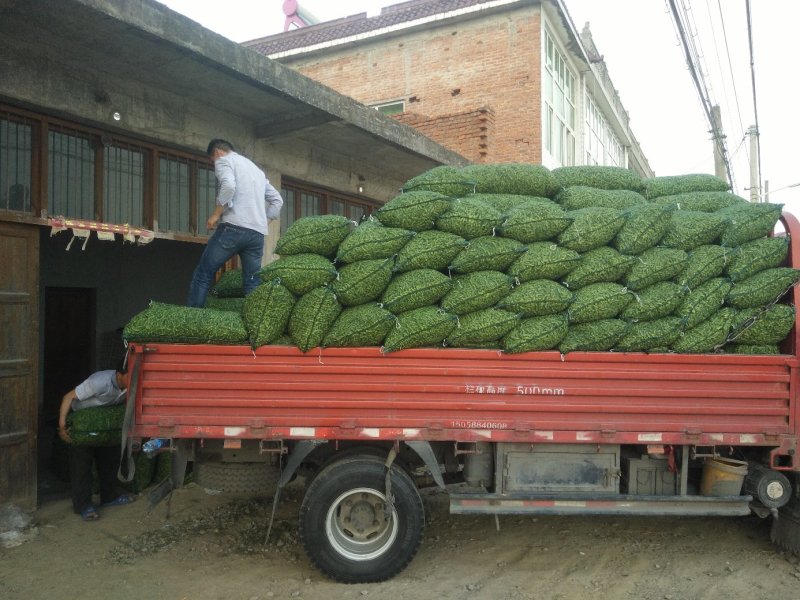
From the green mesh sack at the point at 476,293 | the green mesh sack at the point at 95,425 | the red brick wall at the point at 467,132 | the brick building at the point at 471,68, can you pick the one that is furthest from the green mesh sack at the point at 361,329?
the brick building at the point at 471,68

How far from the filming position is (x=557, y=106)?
15820mm

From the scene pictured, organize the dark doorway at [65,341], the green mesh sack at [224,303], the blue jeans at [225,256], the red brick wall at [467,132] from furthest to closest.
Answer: the red brick wall at [467,132] < the dark doorway at [65,341] < the green mesh sack at [224,303] < the blue jeans at [225,256]

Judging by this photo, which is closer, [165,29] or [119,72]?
[165,29]

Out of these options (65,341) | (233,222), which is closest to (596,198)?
(233,222)

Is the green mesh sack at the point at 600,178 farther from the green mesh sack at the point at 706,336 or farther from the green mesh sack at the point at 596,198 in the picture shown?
the green mesh sack at the point at 706,336

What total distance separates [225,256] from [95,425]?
5.79 feet

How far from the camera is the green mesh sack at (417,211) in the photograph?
4.39 meters

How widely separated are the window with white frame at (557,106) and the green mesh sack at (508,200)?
1022 cm

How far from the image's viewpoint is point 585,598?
404 cm

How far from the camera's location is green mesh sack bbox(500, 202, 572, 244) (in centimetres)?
439

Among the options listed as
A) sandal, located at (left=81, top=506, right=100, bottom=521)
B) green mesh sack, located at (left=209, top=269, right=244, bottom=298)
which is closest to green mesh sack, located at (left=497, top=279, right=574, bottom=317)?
green mesh sack, located at (left=209, top=269, right=244, bottom=298)

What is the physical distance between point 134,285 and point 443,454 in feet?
25.9

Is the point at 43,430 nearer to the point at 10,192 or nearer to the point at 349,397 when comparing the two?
the point at 10,192

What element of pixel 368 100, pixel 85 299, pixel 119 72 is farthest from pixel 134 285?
pixel 368 100
